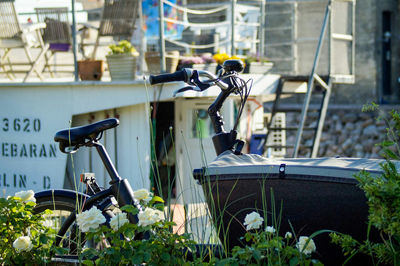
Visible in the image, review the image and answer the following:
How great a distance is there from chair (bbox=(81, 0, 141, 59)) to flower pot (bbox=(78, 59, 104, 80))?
0.70 meters

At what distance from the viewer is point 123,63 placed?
790cm

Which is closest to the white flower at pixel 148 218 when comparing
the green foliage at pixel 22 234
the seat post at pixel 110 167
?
the green foliage at pixel 22 234

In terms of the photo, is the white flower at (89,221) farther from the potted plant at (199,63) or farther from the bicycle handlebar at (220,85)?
the potted plant at (199,63)

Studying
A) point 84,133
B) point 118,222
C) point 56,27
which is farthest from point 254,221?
point 56,27

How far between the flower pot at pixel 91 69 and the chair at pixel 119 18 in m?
0.70

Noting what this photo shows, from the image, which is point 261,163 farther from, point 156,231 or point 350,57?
point 350,57

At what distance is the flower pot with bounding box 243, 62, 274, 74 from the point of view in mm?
8906

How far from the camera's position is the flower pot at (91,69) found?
8000mm

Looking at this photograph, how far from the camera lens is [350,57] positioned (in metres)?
9.92

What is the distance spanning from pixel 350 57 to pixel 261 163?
7037 mm

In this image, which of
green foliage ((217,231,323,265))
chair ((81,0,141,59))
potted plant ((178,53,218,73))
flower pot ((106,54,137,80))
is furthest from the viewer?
chair ((81,0,141,59))

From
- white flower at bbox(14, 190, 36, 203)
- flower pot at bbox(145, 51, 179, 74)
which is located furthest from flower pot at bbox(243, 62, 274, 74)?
white flower at bbox(14, 190, 36, 203)

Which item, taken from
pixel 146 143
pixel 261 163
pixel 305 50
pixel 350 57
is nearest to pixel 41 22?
pixel 146 143

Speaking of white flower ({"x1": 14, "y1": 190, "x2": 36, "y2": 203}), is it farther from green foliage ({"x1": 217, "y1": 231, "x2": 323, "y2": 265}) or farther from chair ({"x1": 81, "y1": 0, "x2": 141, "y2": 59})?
chair ({"x1": 81, "y1": 0, "x2": 141, "y2": 59})
